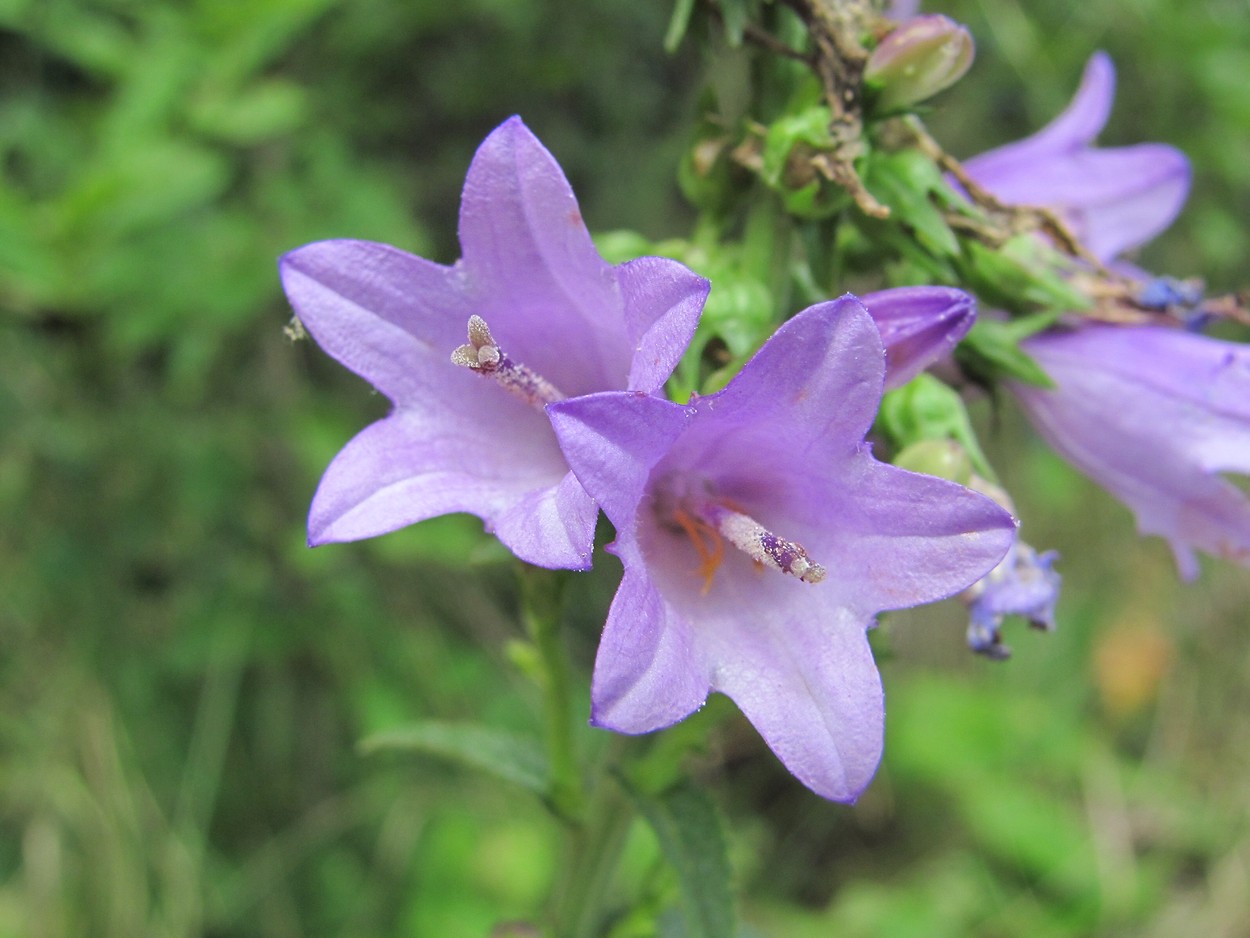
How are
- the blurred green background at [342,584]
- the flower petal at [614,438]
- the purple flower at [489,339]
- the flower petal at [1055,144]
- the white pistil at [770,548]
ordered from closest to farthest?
the flower petal at [614,438]
the purple flower at [489,339]
the white pistil at [770,548]
the flower petal at [1055,144]
the blurred green background at [342,584]

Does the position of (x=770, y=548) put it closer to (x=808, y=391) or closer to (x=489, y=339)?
(x=808, y=391)

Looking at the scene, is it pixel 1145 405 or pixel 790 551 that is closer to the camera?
pixel 790 551

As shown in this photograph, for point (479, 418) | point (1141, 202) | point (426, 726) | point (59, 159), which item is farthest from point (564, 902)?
point (59, 159)

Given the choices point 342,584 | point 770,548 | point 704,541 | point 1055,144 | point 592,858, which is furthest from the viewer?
point 342,584

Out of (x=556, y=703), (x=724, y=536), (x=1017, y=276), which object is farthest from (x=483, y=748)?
(x=1017, y=276)

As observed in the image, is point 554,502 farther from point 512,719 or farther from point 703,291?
point 512,719

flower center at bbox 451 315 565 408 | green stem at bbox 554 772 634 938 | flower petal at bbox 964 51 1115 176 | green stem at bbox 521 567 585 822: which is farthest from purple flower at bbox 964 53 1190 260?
green stem at bbox 554 772 634 938

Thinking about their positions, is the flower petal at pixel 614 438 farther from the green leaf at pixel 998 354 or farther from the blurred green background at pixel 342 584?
the blurred green background at pixel 342 584

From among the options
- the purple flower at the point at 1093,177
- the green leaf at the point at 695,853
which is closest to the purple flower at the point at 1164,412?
the purple flower at the point at 1093,177
